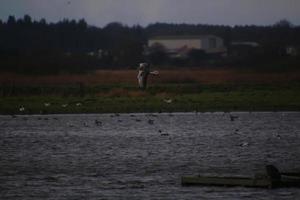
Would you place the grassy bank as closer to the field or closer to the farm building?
→ the field

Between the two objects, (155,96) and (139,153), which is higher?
(155,96)

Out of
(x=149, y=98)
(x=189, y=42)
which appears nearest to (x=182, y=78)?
(x=149, y=98)

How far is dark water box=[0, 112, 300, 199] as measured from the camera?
1115 inches

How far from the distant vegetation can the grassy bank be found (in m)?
18.9

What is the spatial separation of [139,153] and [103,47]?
384 ft

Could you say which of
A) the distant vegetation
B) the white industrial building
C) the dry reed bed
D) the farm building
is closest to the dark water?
the dry reed bed

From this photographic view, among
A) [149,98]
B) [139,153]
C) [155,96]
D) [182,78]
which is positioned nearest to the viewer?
[139,153]

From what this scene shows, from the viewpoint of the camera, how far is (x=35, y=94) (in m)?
64.2

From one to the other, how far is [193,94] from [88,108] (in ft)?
22.2

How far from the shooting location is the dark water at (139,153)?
92.9 feet

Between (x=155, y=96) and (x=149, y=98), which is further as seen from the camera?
(x=155, y=96)

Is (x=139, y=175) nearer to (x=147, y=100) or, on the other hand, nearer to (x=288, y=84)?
(x=147, y=100)

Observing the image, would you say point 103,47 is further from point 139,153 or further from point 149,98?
point 139,153

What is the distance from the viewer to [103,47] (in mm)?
154625
